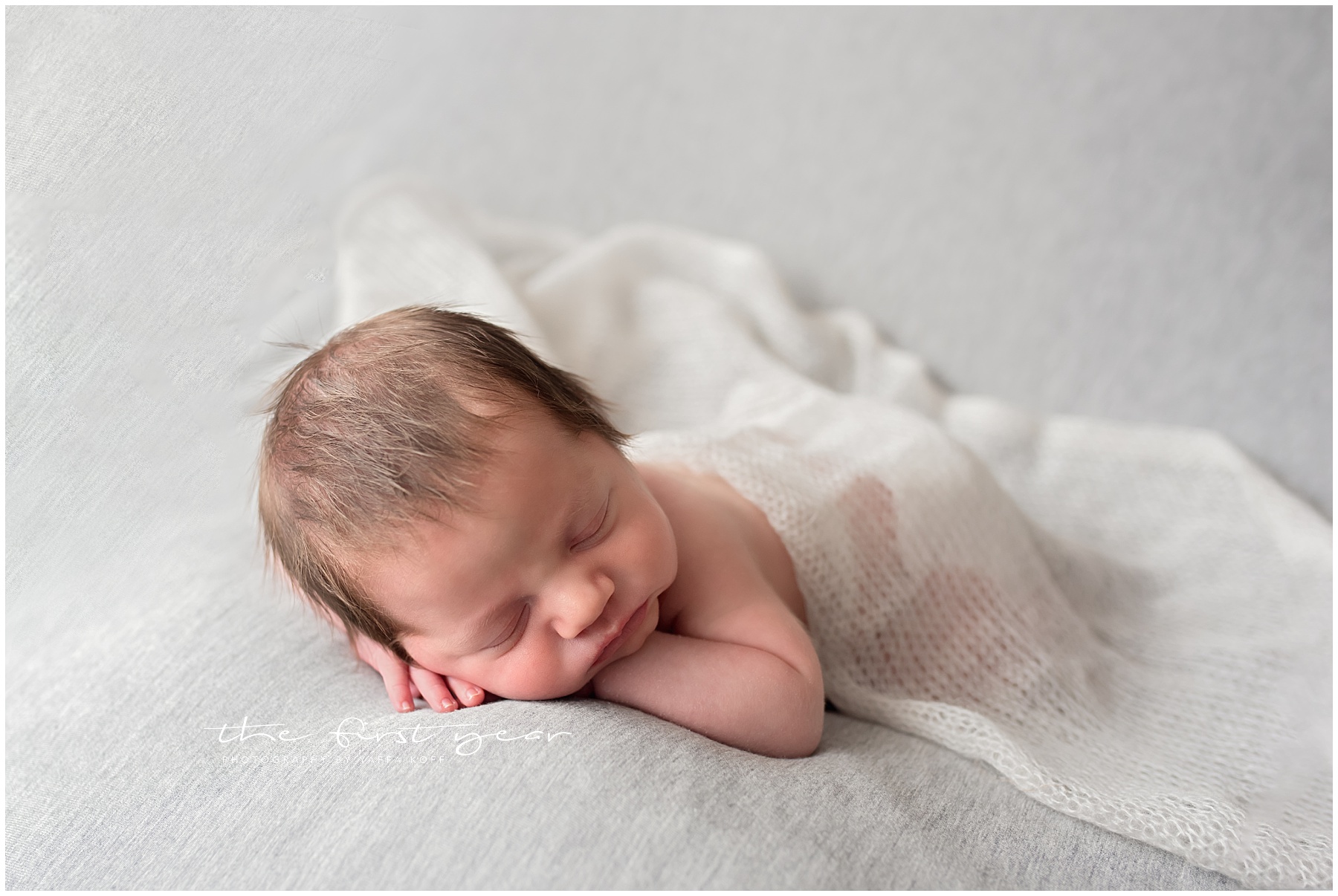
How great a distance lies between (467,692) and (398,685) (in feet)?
0.28

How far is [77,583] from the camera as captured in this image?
33.4 inches

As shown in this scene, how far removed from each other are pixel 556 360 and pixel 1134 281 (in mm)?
850

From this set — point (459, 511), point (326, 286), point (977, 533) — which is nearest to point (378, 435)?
point (459, 511)

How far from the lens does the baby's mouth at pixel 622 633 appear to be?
2.79 ft

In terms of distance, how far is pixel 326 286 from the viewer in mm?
1050

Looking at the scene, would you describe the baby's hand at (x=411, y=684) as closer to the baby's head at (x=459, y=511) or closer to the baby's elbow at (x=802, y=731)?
the baby's head at (x=459, y=511)

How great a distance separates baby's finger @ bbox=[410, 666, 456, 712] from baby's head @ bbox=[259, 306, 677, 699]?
0.02 meters

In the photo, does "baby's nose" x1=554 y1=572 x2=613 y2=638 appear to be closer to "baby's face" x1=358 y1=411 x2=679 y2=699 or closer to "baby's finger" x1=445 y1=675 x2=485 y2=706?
"baby's face" x1=358 y1=411 x2=679 y2=699

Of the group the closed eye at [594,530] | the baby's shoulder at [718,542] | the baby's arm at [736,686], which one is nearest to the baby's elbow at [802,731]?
the baby's arm at [736,686]

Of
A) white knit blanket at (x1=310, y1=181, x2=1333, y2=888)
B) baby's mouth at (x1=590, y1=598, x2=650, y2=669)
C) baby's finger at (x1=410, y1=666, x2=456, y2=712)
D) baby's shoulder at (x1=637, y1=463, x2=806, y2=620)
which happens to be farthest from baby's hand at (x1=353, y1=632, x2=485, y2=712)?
white knit blanket at (x1=310, y1=181, x2=1333, y2=888)

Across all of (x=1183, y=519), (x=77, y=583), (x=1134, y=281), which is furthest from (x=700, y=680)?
(x=1134, y=281)

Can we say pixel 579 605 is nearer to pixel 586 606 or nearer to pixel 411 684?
pixel 586 606

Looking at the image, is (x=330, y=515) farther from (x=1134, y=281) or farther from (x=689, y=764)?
(x=1134, y=281)

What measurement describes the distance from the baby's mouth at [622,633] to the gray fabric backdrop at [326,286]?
0.15ft
